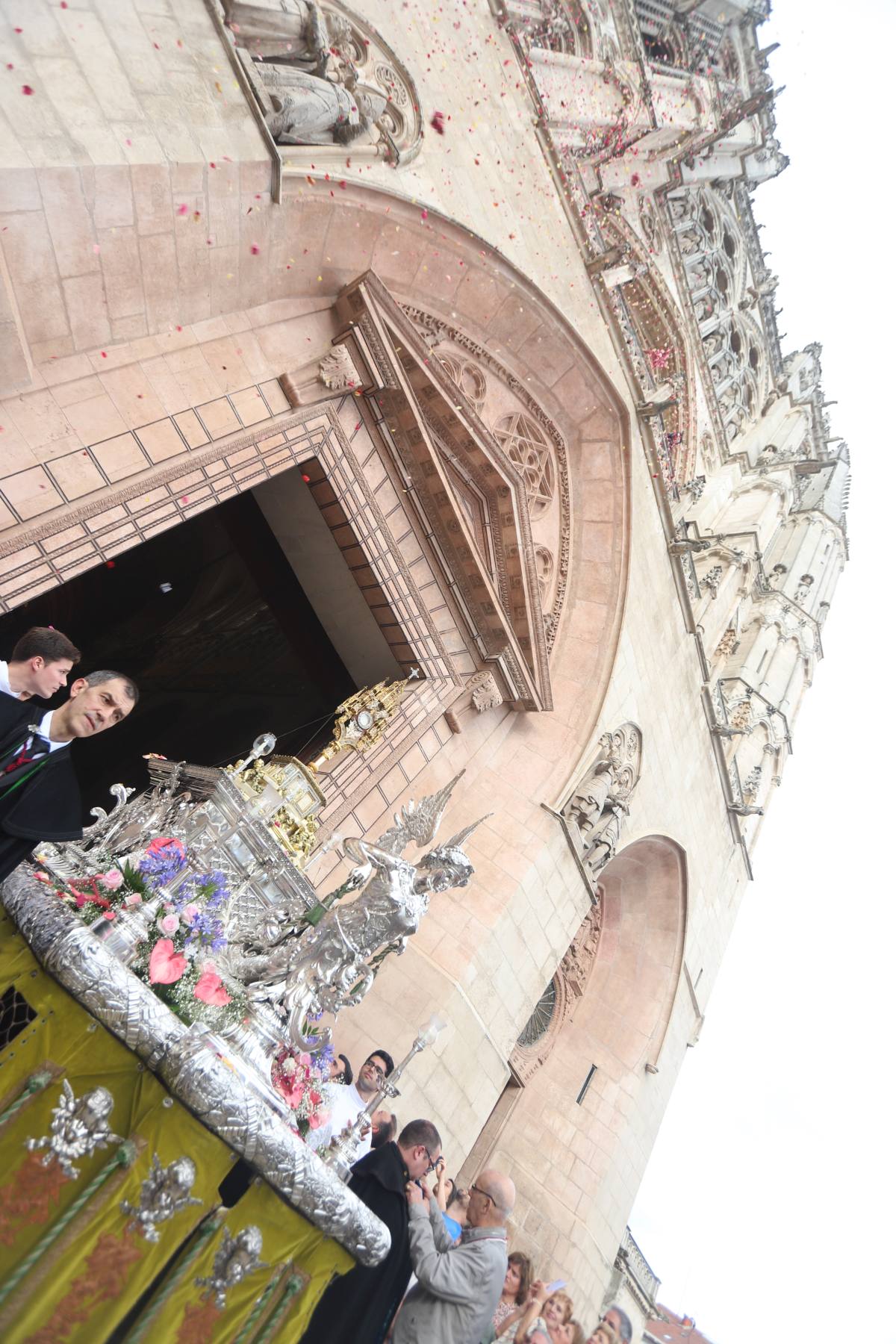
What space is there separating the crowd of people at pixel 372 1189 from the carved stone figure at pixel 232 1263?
660 mm

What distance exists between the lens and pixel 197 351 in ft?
18.2

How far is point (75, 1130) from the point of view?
284 centimetres

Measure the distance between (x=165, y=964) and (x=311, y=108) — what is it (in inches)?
230

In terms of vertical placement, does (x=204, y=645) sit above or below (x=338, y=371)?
below

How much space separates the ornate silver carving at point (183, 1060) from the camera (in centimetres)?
301

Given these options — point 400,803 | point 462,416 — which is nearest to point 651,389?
point 462,416

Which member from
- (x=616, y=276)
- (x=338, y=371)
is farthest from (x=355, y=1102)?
(x=616, y=276)

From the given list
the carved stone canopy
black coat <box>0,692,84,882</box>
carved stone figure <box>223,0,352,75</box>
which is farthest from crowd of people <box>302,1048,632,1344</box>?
carved stone figure <box>223,0,352,75</box>

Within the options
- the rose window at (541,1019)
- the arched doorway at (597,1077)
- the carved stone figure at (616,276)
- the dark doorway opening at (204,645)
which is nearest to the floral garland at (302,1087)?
the dark doorway opening at (204,645)

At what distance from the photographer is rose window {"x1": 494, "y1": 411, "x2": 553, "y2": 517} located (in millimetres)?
9016

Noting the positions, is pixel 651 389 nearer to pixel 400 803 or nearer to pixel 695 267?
pixel 400 803

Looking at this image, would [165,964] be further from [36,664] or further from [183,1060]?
[36,664]

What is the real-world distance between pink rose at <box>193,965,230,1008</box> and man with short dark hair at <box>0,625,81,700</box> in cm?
149

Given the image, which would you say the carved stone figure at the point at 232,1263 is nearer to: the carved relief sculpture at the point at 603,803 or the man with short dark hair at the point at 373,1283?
the man with short dark hair at the point at 373,1283
